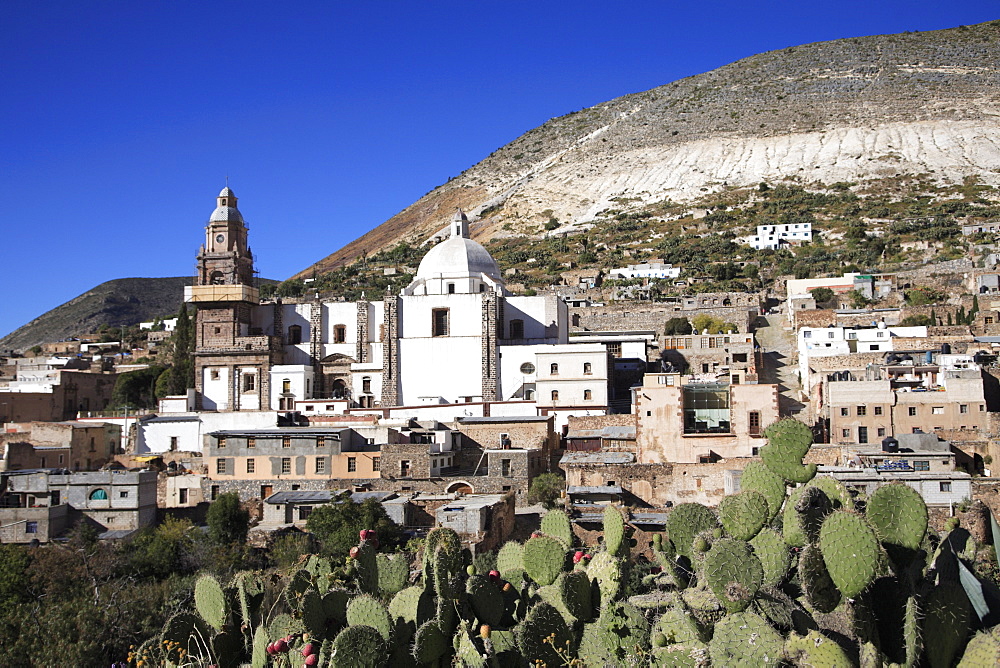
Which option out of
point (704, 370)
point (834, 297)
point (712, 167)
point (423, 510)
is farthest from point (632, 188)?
point (423, 510)

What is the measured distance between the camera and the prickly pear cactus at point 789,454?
7742 millimetres

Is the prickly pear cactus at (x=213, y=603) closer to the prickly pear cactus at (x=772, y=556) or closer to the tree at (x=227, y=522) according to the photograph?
the prickly pear cactus at (x=772, y=556)

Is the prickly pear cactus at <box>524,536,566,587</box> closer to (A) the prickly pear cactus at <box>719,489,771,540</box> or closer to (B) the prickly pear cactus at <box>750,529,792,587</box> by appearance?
(A) the prickly pear cactus at <box>719,489,771,540</box>

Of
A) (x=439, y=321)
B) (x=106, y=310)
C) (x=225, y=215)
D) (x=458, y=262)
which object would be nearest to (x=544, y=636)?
(x=439, y=321)

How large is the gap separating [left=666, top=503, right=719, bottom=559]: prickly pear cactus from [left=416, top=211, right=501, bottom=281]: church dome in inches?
1653

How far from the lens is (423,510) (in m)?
30.8

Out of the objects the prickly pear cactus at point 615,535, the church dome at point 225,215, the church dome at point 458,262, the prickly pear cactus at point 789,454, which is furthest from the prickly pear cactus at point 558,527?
the church dome at point 225,215

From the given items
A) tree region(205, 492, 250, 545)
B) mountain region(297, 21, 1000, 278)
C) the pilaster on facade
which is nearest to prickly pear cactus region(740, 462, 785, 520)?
tree region(205, 492, 250, 545)

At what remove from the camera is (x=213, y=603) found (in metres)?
8.67

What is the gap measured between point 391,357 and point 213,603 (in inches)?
1527

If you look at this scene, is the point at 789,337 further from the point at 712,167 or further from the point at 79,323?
the point at 79,323

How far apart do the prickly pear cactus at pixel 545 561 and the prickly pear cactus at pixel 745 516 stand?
180 cm

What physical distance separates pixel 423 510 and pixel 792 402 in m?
18.0

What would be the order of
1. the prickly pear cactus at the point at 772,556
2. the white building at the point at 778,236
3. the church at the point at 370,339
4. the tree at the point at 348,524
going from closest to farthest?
1. the prickly pear cactus at the point at 772,556
2. the tree at the point at 348,524
3. the church at the point at 370,339
4. the white building at the point at 778,236
